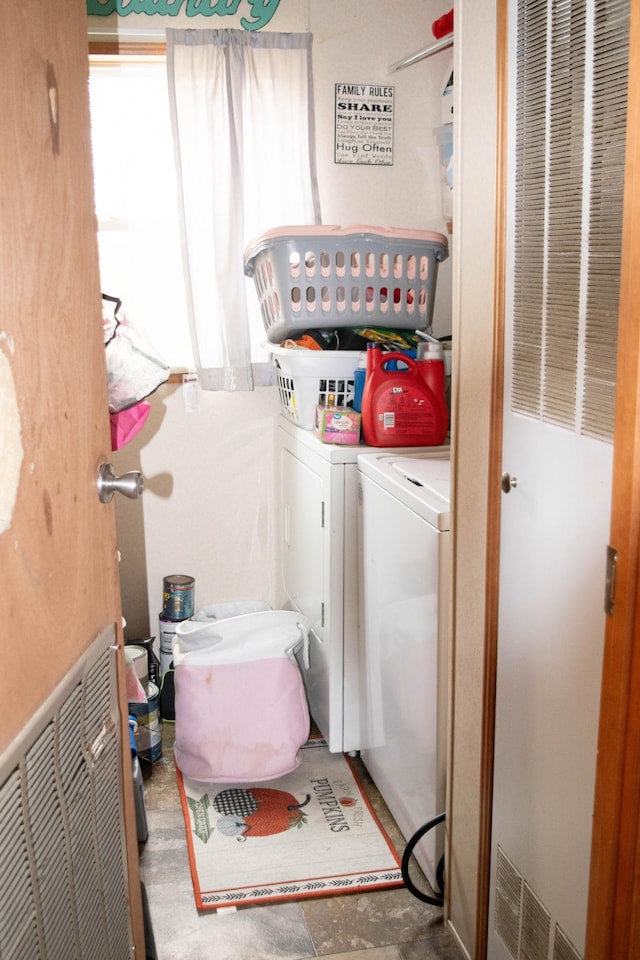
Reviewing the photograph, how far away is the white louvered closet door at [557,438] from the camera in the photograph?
3.47 ft

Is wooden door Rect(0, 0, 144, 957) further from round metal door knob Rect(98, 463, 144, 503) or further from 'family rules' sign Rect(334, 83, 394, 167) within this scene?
'family rules' sign Rect(334, 83, 394, 167)

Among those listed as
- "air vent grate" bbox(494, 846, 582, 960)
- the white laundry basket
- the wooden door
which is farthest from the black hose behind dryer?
the white laundry basket

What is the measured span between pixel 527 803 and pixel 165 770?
1.41 m

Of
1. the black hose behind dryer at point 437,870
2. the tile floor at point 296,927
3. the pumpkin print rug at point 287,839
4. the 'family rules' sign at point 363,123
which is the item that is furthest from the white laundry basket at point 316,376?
the tile floor at point 296,927

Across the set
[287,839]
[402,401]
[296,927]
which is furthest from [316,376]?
[296,927]

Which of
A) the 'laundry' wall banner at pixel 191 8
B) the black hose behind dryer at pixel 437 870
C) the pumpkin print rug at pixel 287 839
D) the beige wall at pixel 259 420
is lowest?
the pumpkin print rug at pixel 287 839

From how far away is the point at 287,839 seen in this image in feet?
6.97

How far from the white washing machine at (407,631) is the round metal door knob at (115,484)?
70 centimetres

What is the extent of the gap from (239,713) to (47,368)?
1.56 m

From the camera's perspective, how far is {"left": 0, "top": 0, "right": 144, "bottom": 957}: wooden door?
0.87 metres

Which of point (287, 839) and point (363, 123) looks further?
point (363, 123)

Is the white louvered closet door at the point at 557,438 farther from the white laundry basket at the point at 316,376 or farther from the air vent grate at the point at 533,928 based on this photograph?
the white laundry basket at the point at 316,376

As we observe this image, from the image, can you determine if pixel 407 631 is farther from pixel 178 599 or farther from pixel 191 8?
pixel 191 8

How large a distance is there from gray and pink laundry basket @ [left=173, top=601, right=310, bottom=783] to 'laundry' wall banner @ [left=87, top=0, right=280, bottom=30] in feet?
6.41
